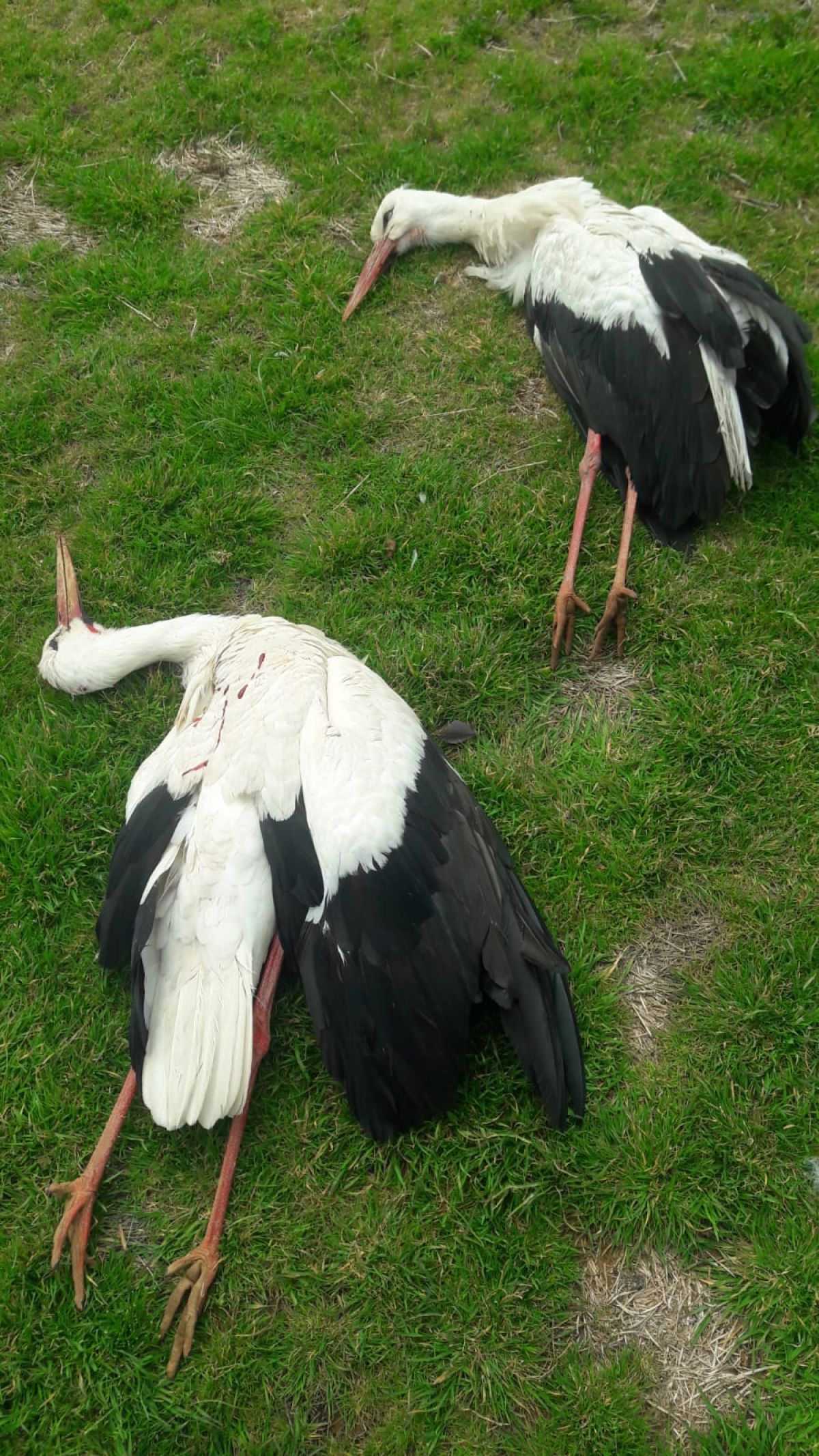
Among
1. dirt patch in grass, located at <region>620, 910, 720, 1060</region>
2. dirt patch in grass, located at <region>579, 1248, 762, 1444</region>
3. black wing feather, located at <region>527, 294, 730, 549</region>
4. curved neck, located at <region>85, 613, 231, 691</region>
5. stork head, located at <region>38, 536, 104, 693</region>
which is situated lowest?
dirt patch in grass, located at <region>579, 1248, 762, 1444</region>

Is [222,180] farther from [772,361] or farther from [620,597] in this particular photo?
[620,597]

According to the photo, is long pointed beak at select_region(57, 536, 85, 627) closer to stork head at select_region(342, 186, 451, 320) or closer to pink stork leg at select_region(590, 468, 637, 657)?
stork head at select_region(342, 186, 451, 320)

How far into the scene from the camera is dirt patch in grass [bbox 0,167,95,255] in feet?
14.6

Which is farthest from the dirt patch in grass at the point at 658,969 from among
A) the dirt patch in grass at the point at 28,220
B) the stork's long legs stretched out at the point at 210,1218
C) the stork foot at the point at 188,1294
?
the dirt patch in grass at the point at 28,220

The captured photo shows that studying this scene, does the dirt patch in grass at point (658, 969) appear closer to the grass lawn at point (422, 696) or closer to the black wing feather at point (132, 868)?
the grass lawn at point (422, 696)

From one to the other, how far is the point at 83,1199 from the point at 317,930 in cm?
94

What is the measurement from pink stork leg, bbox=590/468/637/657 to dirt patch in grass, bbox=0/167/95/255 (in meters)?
2.97

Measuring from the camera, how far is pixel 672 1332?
7.45 ft

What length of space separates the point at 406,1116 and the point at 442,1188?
244 mm

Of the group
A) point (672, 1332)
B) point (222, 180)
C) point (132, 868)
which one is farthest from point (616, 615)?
point (222, 180)

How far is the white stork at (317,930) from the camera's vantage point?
228 cm

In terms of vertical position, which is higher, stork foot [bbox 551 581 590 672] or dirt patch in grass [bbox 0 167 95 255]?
dirt patch in grass [bbox 0 167 95 255]

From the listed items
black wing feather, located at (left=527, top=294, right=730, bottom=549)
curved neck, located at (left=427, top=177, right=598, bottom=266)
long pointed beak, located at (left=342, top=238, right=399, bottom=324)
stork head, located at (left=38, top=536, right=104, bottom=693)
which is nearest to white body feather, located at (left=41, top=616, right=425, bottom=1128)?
stork head, located at (left=38, top=536, right=104, bottom=693)

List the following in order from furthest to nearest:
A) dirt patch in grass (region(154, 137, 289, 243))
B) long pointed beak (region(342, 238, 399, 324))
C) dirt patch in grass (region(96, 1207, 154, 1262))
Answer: dirt patch in grass (region(154, 137, 289, 243)) → long pointed beak (region(342, 238, 399, 324)) → dirt patch in grass (region(96, 1207, 154, 1262))
